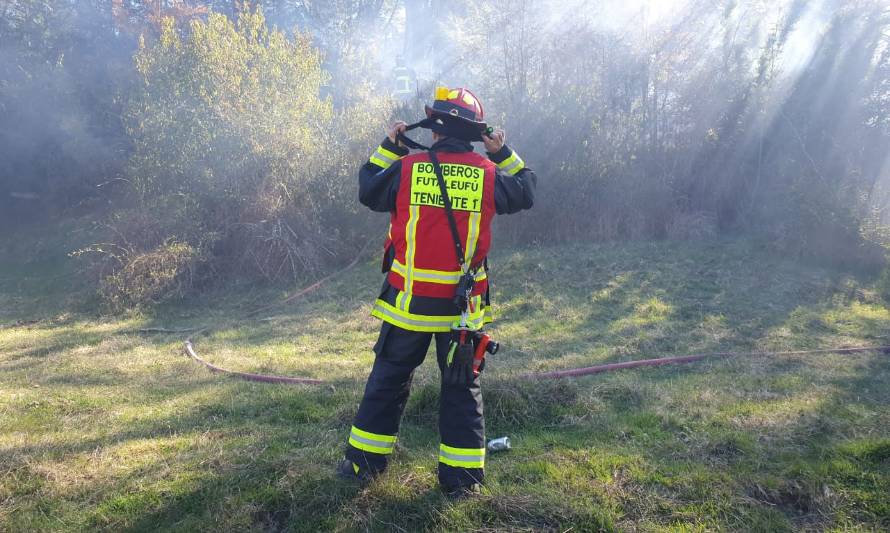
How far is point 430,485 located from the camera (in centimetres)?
304

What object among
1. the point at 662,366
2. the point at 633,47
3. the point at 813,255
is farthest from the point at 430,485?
the point at 633,47

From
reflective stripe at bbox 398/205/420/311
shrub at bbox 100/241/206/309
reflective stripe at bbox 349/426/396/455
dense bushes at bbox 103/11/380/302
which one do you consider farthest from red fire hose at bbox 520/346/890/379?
shrub at bbox 100/241/206/309

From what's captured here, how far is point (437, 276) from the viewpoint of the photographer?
2969 millimetres

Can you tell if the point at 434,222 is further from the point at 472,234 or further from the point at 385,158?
the point at 385,158

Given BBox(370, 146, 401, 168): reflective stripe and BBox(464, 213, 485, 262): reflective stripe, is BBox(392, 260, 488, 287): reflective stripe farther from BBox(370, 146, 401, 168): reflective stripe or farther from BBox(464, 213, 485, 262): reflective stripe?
BBox(370, 146, 401, 168): reflective stripe

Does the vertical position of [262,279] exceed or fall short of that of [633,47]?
it falls short

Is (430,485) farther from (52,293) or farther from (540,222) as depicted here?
(52,293)

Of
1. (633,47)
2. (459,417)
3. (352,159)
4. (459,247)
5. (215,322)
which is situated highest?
(633,47)

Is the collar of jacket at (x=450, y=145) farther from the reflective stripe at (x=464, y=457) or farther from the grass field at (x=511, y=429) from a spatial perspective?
the grass field at (x=511, y=429)

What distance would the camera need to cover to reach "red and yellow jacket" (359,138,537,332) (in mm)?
2969

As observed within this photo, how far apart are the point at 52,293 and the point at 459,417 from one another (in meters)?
12.4

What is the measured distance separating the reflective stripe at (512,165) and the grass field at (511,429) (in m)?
1.54

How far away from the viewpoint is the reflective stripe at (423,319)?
9.73ft

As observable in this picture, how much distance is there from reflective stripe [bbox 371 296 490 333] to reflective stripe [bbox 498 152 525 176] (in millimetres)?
681
